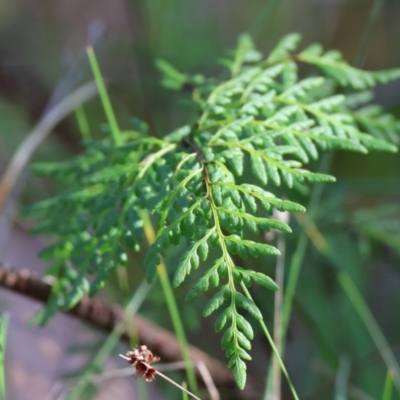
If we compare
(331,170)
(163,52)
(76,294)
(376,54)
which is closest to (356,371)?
(331,170)

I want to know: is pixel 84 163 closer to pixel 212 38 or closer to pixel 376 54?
pixel 212 38

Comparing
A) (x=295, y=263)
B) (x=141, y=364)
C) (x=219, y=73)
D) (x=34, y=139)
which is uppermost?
(x=219, y=73)

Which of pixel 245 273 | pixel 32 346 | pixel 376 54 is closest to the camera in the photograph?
pixel 245 273

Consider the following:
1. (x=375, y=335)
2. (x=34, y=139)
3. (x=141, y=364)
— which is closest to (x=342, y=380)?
(x=375, y=335)

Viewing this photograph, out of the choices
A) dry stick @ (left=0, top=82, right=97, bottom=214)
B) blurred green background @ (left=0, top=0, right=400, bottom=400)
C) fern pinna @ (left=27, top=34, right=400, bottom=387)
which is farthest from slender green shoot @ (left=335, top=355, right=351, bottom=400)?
dry stick @ (left=0, top=82, right=97, bottom=214)

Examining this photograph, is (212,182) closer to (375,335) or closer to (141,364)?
(141,364)

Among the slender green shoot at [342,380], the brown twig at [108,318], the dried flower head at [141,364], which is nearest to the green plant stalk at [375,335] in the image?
the slender green shoot at [342,380]

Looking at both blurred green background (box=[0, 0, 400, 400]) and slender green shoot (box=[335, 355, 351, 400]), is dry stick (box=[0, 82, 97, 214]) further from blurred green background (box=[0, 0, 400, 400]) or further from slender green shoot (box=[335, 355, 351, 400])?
slender green shoot (box=[335, 355, 351, 400])
